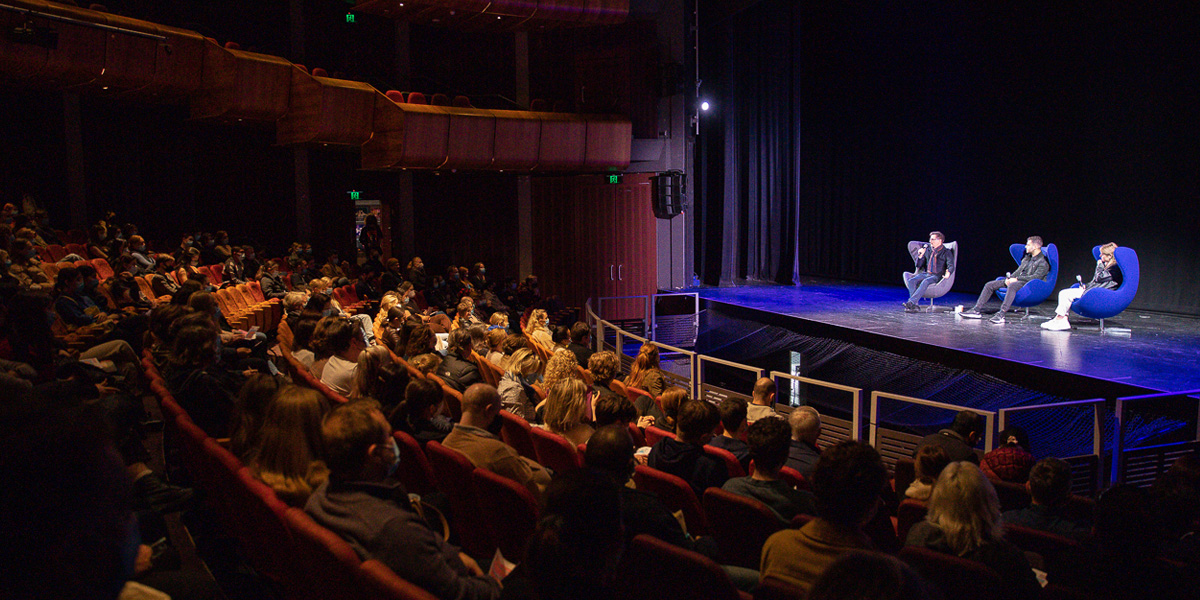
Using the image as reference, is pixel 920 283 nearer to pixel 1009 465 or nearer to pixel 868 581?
pixel 1009 465

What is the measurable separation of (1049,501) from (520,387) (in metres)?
2.52

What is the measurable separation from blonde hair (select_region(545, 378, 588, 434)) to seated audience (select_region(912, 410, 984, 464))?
4.51 ft

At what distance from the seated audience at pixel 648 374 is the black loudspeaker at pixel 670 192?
732cm

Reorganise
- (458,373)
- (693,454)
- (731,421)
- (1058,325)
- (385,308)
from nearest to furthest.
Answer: (693,454)
(731,421)
(458,373)
(385,308)
(1058,325)

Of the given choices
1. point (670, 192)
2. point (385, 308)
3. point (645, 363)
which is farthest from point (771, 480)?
point (670, 192)

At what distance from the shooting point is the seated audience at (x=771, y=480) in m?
2.44

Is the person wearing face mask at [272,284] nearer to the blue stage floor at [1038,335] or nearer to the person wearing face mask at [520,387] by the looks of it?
the person wearing face mask at [520,387]

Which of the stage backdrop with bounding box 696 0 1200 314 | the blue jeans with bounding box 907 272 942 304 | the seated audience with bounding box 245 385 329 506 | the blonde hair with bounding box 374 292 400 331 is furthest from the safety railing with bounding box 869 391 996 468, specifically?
the stage backdrop with bounding box 696 0 1200 314

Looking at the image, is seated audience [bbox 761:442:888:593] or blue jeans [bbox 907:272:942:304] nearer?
seated audience [bbox 761:442:888:593]

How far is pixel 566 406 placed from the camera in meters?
3.37

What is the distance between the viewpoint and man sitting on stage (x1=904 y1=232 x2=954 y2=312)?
9.66m

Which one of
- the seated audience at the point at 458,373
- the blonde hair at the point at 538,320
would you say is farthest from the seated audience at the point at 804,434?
the blonde hair at the point at 538,320

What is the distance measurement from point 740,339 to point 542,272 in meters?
4.38

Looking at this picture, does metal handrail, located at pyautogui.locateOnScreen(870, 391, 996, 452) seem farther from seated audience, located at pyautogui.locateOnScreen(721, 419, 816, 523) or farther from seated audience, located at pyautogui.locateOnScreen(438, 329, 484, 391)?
seated audience, located at pyautogui.locateOnScreen(438, 329, 484, 391)
